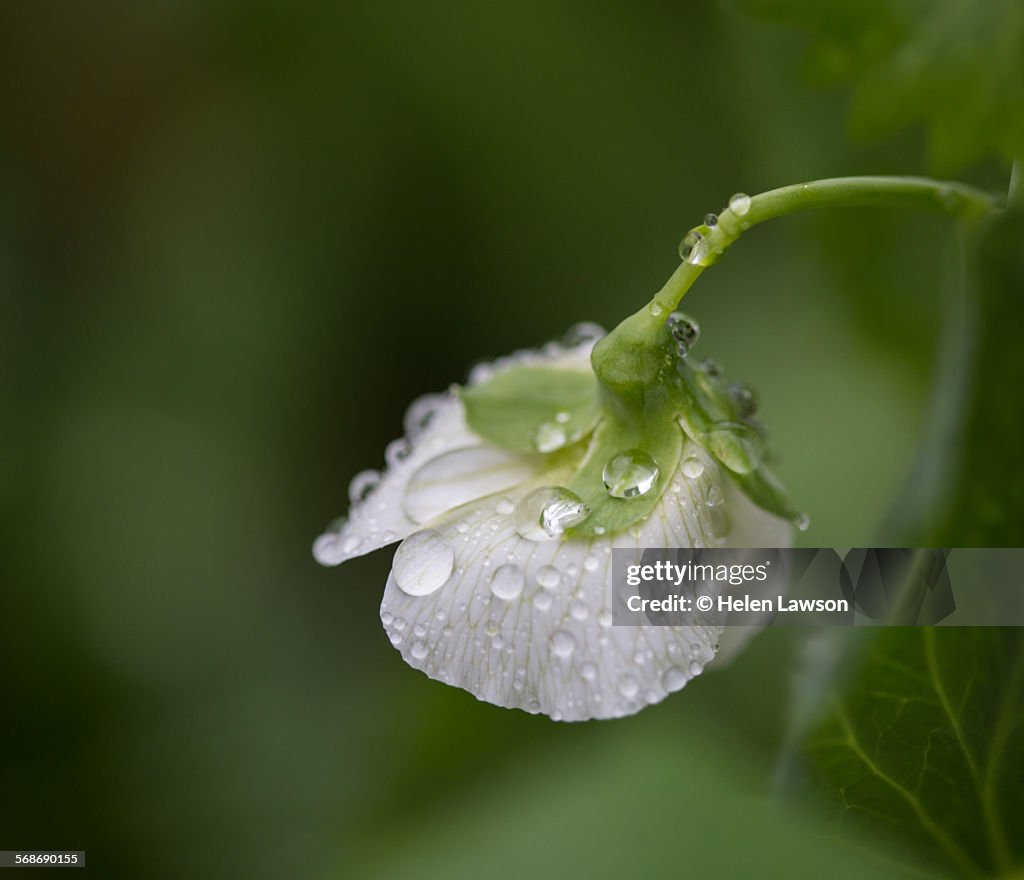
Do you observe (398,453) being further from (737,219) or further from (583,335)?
(737,219)

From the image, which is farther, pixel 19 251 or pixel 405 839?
pixel 19 251

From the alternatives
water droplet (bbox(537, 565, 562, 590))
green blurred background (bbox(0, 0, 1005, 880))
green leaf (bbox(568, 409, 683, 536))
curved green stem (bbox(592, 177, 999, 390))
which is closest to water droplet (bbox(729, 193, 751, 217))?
curved green stem (bbox(592, 177, 999, 390))

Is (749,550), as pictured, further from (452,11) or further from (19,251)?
(19,251)

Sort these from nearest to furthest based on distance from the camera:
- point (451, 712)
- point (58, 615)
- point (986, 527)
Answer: point (986, 527) < point (451, 712) < point (58, 615)

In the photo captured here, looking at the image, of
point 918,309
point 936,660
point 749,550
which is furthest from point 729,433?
point 918,309

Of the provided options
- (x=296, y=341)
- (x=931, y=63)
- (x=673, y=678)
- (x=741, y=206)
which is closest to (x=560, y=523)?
(x=673, y=678)

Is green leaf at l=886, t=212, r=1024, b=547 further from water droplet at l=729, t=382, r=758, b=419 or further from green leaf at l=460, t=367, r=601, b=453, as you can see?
green leaf at l=460, t=367, r=601, b=453
